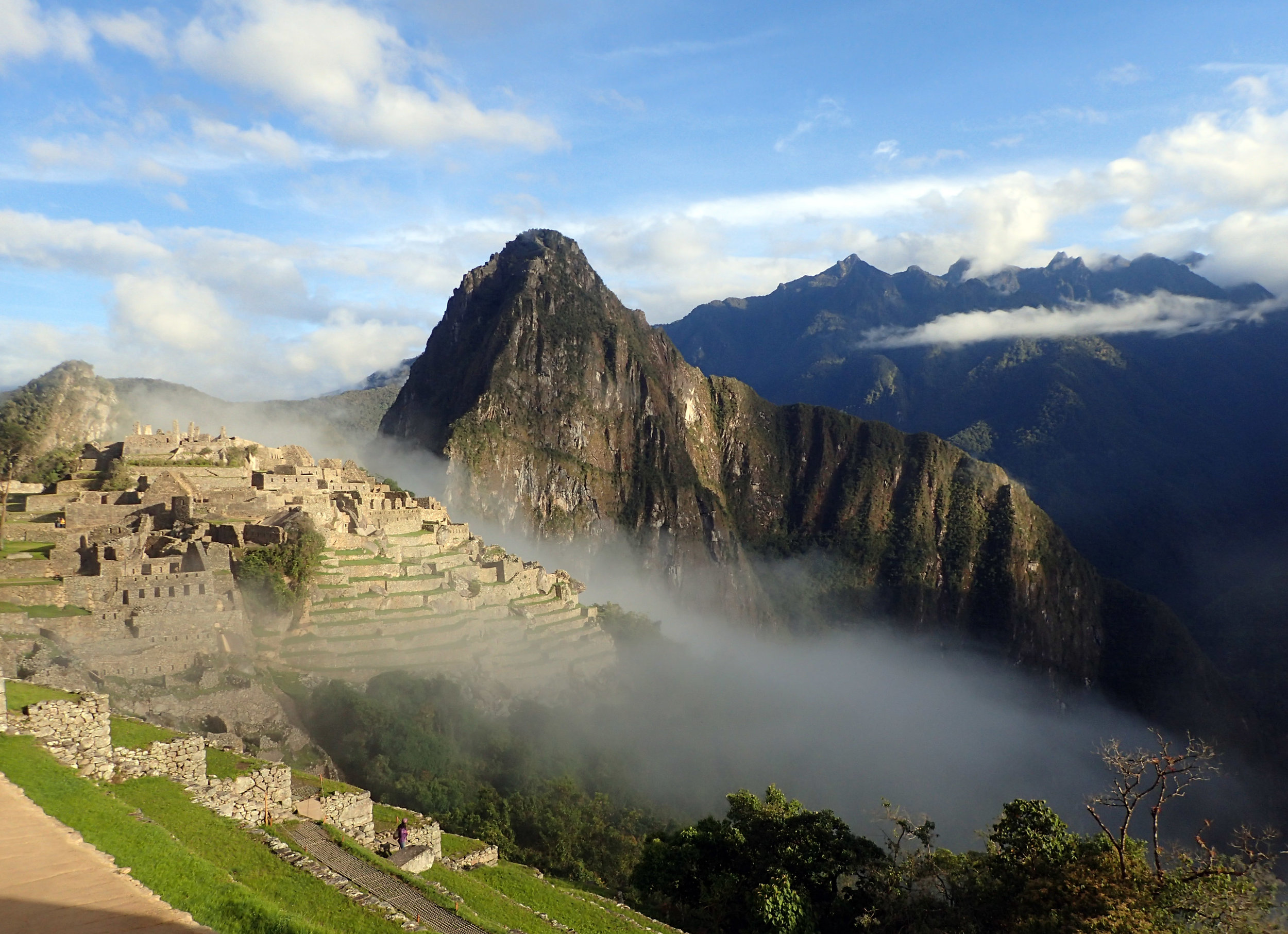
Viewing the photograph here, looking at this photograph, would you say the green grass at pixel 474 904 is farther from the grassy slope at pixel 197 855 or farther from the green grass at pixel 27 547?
the green grass at pixel 27 547

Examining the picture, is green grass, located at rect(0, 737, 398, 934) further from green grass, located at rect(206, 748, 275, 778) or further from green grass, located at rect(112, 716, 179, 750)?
green grass, located at rect(206, 748, 275, 778)

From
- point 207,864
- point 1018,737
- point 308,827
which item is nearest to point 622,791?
point 308,827

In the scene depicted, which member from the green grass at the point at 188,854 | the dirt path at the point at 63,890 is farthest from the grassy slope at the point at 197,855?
the dirt path at the point at 63,890

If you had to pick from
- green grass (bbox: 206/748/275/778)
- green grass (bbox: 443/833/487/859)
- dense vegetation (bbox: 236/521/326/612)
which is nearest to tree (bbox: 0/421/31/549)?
dense vegetation (bbox: 236/521/326/612)

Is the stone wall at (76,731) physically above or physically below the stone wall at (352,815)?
above

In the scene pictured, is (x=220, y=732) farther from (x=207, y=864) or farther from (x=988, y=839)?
(x=988, y=839)
